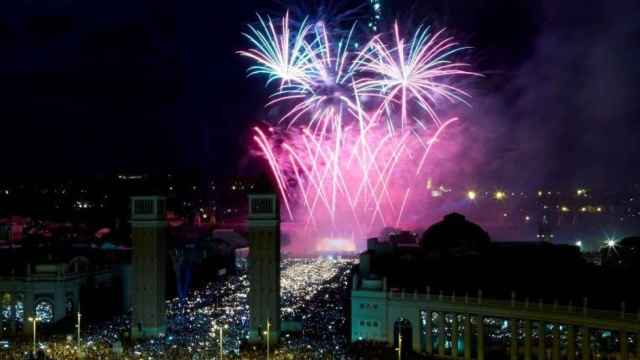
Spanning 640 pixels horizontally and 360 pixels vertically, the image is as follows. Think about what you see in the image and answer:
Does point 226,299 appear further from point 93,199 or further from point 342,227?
point 93,199

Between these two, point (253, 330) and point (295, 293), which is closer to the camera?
point (253, 330)

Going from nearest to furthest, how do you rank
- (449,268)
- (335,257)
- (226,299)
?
(449,268)
(226,299)
(335,257)

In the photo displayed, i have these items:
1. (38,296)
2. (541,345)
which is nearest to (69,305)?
(38,296)

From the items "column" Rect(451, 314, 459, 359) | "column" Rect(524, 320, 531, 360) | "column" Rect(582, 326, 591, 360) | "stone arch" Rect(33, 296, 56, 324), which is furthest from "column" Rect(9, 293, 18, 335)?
"column" Rect(582, 326, 591, 360)

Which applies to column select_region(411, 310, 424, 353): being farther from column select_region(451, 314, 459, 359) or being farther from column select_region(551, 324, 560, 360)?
column select_region(551, 324, 560, 360)

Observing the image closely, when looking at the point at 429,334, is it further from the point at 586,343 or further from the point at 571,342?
the point at 586,343

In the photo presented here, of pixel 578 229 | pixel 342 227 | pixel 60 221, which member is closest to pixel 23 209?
pixel 60 221
